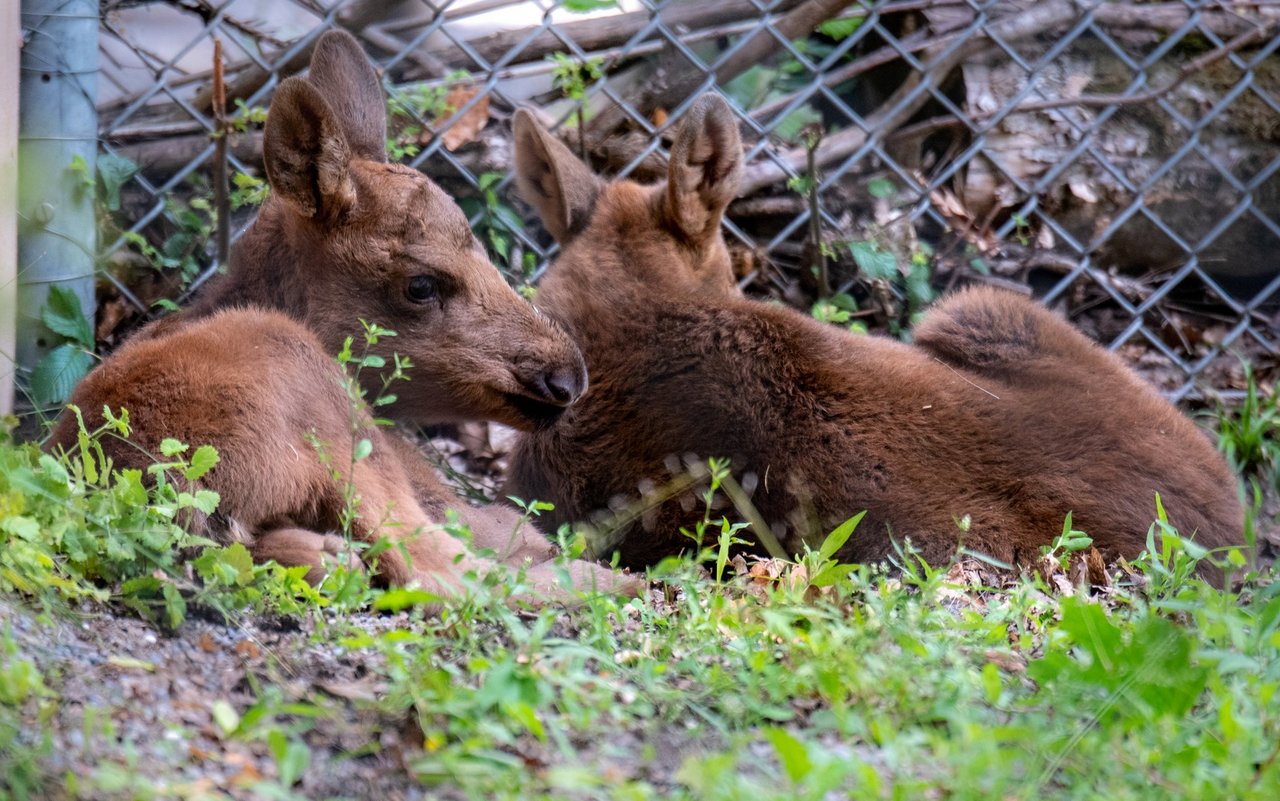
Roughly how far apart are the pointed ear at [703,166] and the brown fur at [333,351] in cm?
107

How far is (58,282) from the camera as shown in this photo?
16.6 feet

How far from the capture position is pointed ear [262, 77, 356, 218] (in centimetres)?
421

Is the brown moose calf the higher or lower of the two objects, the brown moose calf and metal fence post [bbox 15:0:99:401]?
the lower

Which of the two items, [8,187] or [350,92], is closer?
[8,187]

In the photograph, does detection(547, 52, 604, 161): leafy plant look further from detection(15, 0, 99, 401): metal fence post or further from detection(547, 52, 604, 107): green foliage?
detection(15, 0, 99, 401): metal fence post

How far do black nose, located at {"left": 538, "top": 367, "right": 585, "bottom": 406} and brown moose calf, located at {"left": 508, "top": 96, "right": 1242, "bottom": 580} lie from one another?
221 mm

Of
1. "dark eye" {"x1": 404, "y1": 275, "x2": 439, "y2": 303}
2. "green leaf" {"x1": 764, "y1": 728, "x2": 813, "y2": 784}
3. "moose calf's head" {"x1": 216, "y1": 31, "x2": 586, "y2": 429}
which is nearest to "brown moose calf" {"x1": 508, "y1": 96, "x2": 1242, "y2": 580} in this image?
"moose calf's head" {"x1": 216, "y1": 31, "x2": 586, "y2": 429}

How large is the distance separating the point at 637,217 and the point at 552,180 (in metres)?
0.46

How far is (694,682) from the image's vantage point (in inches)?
112

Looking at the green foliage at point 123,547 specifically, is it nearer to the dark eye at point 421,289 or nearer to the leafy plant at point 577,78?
the dark eye at point 421,289

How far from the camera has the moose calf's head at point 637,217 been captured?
17.1 ft

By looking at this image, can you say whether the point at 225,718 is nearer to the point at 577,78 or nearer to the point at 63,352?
the point at 63,352

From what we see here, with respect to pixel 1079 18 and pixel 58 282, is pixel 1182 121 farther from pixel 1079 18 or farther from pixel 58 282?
pixel 58 282

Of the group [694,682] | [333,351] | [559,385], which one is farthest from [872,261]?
[694,682]
